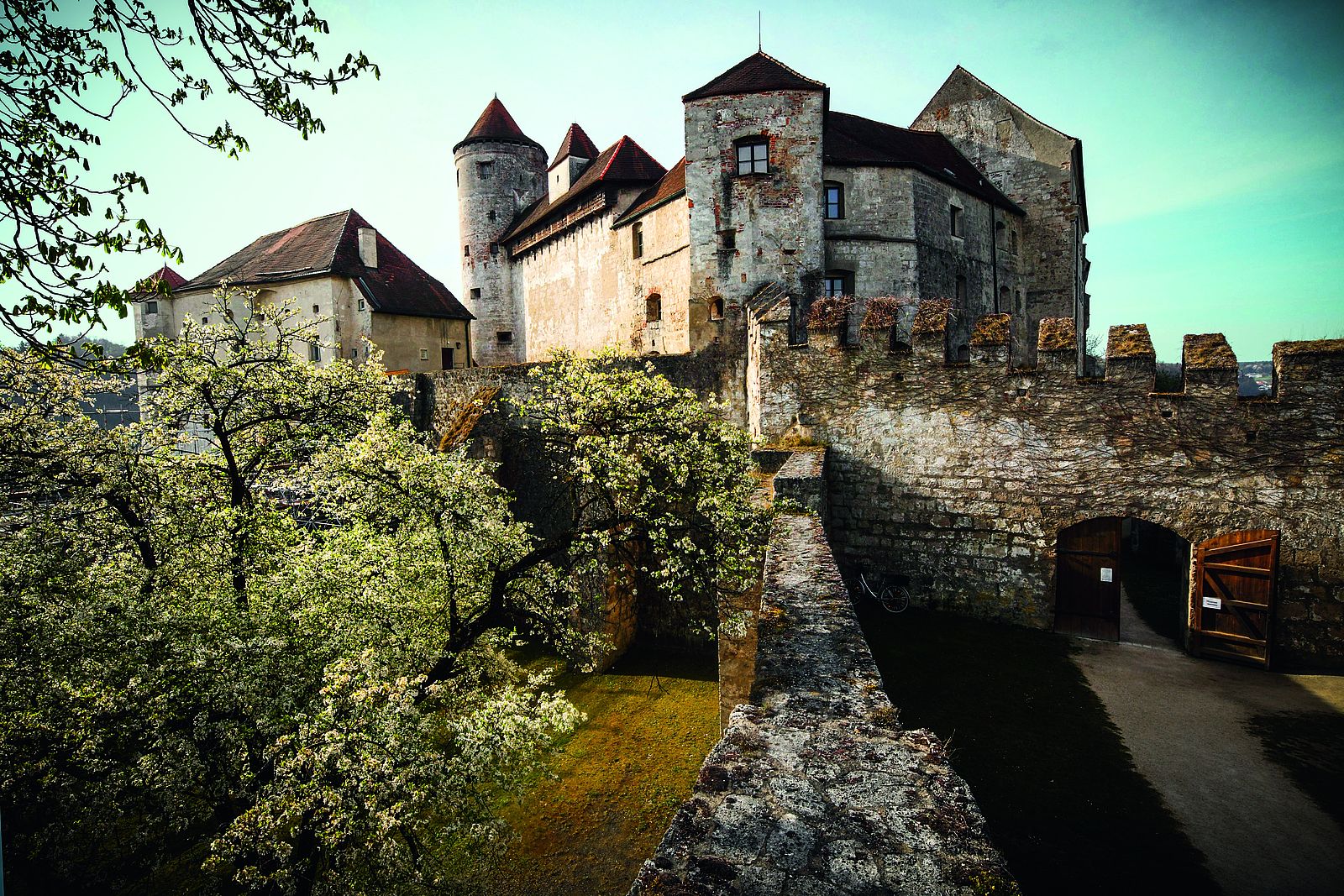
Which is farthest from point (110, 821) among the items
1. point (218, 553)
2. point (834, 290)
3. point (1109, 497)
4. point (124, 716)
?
point (834, 290)

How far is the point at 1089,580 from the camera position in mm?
10727

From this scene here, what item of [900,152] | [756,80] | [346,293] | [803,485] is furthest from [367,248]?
[803,485]

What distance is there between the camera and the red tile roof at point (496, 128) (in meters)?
36.8

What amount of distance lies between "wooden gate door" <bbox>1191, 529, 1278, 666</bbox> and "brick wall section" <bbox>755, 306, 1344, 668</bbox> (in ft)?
0.62

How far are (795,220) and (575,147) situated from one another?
19.9 meters

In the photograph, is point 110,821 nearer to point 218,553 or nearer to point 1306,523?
point 218,553

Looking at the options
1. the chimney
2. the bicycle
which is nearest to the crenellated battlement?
the bicycle

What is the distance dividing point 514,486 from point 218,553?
40.4ft

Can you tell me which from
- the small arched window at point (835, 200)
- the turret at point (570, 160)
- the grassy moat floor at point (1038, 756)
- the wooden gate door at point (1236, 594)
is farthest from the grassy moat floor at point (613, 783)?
the turret at point (570, 160)

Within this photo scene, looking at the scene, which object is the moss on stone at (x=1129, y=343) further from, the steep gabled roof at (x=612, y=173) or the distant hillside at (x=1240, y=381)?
the steep gabled roof at (x=612, y=173)

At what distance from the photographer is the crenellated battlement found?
9.34m

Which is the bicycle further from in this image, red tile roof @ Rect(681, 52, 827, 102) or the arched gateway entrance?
red tile roof @ Rect(681, 52, 827, 102)

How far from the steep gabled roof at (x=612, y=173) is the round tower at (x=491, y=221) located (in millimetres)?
3871

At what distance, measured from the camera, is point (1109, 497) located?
411 inches
